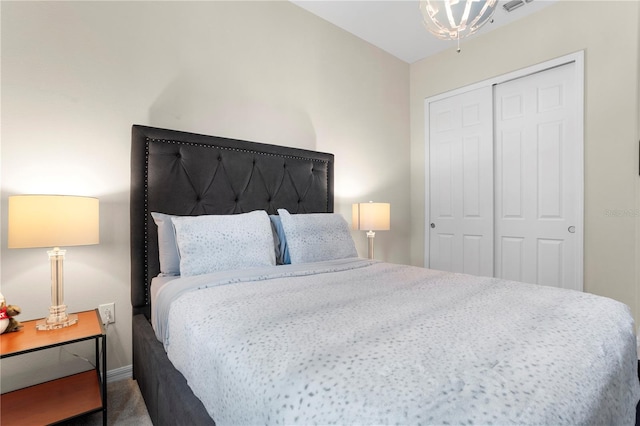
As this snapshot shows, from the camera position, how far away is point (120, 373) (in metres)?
1.75

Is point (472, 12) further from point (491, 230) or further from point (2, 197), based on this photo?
point (2, 197)

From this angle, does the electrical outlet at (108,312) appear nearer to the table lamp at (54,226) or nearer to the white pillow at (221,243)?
the table lamp at (54,226)

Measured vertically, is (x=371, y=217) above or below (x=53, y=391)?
above

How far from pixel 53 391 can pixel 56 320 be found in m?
0.33

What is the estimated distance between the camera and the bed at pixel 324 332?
0.57m

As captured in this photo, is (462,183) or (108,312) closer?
(108,312)

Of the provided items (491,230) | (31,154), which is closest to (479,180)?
(491,230)

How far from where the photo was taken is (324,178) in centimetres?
265

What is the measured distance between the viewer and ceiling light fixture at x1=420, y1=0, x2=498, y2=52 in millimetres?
1433

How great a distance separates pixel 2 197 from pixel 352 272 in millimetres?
1771

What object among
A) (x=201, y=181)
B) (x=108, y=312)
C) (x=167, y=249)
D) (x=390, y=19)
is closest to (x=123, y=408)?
(x=108, y=312)

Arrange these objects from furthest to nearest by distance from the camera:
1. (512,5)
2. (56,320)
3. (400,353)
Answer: (512,5) < (56,320) < (400,353)

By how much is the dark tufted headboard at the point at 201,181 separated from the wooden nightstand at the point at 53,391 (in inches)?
15.3

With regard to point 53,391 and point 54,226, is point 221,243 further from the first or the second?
point 53,391
